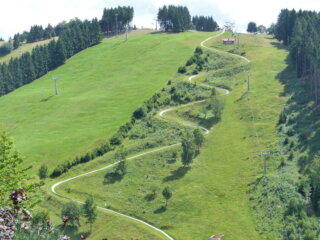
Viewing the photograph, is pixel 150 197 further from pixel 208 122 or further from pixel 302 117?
pixel 302 117

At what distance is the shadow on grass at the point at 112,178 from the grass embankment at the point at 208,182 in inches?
38.0

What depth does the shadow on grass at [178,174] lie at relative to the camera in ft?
287

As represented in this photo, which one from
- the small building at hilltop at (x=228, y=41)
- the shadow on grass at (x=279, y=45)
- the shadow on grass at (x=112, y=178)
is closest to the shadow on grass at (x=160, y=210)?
the shadow on grass at (x=112, y=178)

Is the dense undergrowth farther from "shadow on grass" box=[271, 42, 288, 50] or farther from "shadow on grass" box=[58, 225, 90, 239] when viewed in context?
"shadow on grass" box=[271, 42, 288, 50]

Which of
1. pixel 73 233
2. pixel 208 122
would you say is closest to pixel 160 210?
pixel 73 233

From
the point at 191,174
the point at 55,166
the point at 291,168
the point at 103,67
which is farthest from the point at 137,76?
the point at 291,168

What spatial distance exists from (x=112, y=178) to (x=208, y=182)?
22253mm

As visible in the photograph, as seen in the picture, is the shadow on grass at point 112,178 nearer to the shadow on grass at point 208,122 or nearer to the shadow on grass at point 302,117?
the shadow on grass at point 208,122

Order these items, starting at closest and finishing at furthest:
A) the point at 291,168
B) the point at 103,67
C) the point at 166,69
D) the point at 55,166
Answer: the point at 291,168 < the point at 55,166 < the point at 166,69 < the point at 103,67

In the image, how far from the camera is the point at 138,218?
244ft

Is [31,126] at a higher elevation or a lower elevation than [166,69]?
lower

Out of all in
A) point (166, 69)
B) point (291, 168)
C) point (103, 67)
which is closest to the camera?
point (291, 168)

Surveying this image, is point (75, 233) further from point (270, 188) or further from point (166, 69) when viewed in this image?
point (166, 69)

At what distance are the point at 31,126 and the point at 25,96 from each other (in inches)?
1594
